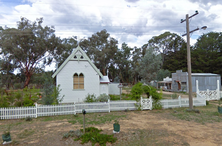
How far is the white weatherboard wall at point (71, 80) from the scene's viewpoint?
1585cm

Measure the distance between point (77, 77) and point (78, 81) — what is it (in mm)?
463

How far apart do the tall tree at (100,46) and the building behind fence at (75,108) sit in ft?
106

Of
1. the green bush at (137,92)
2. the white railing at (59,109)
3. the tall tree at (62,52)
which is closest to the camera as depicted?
the white railing at (59,109)

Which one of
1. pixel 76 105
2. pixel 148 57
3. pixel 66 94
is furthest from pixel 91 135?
pixel 148 57

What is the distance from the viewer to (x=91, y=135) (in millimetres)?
6152

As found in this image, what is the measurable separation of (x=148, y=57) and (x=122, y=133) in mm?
22994

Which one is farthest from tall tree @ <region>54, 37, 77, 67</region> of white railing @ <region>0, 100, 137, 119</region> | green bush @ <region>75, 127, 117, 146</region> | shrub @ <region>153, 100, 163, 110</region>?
green bush @ <region>75, 127, 117, 146</region>

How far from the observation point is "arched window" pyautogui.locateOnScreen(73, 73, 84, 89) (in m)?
16.2

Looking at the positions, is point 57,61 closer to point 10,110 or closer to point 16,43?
point 16,43

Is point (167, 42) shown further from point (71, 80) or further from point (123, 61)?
point (71, 80)

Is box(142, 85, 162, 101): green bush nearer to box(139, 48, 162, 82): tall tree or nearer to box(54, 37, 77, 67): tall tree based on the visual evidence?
box(139, 48, 162, 82): tall tree

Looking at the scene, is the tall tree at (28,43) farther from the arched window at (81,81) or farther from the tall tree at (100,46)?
the arched window at (81,81)

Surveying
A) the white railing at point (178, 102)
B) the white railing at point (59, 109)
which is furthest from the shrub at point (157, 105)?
the white railing at point (59, 109)

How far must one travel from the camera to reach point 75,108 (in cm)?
1096
